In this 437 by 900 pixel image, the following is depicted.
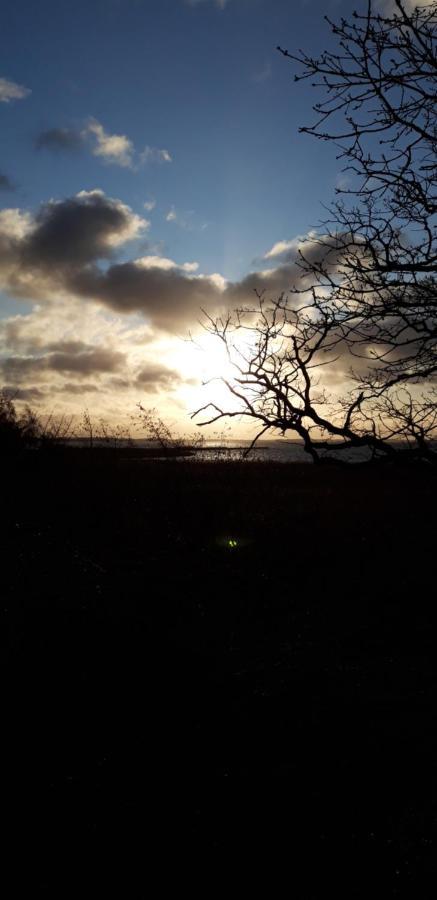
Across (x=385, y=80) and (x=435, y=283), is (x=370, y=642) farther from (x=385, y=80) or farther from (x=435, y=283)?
(x=385, y=80)

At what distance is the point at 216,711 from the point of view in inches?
160

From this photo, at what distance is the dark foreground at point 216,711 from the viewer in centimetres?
276

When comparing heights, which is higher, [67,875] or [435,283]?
[435,283]

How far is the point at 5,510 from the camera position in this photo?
10062 mm

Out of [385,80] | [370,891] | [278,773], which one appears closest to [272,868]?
[370,891]

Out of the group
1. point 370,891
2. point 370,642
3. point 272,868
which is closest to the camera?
point 370,891

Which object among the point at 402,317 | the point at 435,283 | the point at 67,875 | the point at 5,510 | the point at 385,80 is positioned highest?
the point at 385,80

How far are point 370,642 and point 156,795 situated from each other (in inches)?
120

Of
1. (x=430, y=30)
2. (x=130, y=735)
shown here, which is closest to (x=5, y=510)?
(x=130, y=735)

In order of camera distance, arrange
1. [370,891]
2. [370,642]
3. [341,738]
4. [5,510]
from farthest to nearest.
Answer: [5,510]
[370,642]
[341,738]
[370,891]

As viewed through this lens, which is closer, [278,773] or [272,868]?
[272,868]

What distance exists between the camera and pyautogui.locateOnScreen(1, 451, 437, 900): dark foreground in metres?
2.76

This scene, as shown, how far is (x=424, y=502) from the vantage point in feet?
49.7

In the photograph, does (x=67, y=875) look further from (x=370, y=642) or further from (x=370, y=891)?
(x=370, y=642)
